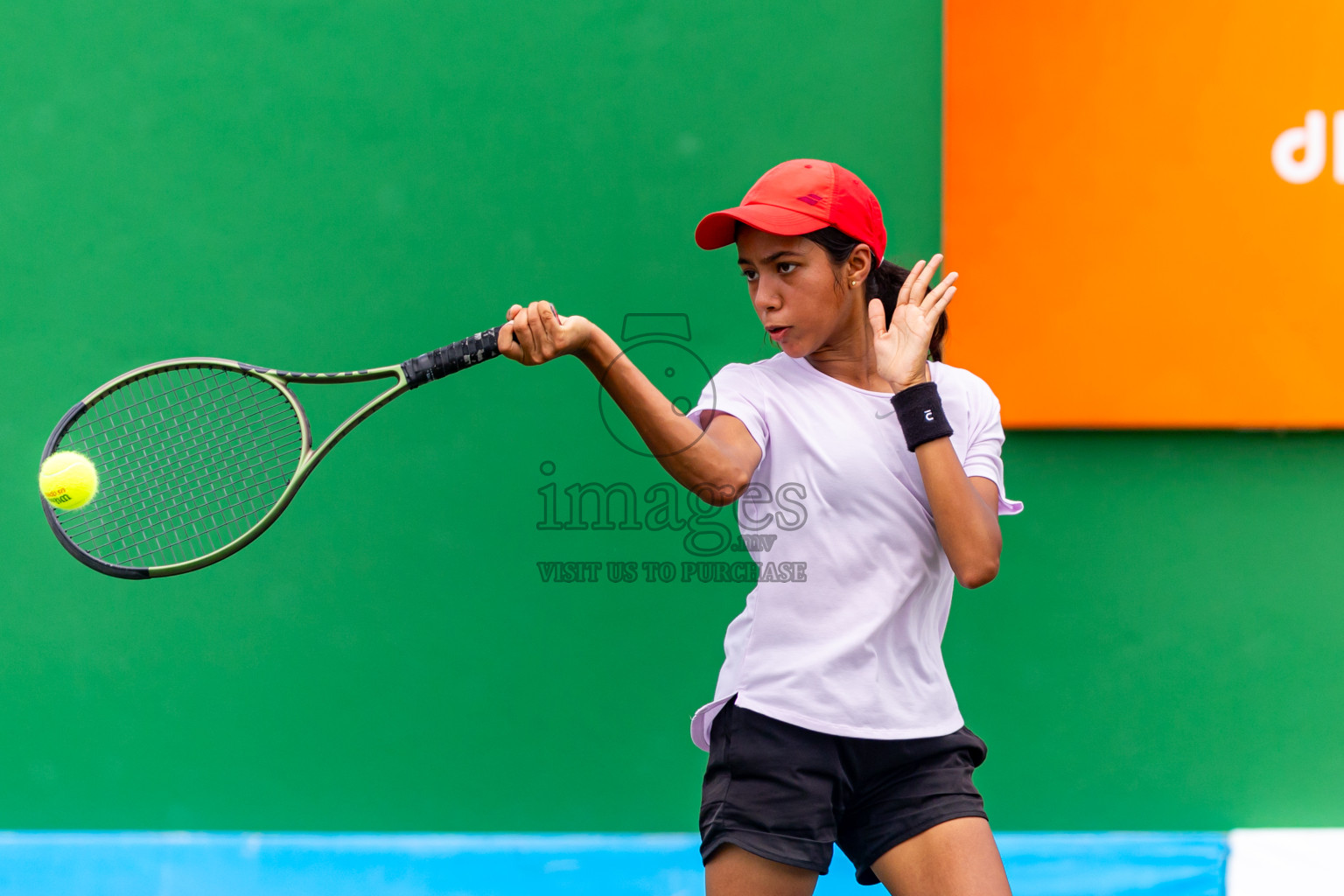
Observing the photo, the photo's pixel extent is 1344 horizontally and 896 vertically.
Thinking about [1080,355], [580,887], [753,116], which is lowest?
[580,887]

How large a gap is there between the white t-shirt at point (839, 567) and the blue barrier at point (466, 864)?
45.1 inches

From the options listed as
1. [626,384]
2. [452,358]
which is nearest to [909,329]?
[626,384]

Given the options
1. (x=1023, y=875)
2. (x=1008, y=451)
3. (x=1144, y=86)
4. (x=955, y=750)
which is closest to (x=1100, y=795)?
(x=1023, y=875)

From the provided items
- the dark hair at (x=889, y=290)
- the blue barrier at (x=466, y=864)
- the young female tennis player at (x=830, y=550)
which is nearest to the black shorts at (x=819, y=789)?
the young female tennis player at (x=830, y=550)

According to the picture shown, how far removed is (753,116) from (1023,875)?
1874mm

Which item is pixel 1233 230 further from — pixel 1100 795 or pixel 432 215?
pixel 432 215

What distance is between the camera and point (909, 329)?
1.49 meters

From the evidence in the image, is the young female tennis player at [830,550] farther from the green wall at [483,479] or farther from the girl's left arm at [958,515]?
the green wall at [483,479]

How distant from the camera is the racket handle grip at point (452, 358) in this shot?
58.1 inches

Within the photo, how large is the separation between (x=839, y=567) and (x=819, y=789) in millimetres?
303

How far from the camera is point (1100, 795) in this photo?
2516mm

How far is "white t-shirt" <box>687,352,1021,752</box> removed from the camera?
144 cm

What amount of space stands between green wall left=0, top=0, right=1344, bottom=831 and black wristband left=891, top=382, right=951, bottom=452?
1.03m

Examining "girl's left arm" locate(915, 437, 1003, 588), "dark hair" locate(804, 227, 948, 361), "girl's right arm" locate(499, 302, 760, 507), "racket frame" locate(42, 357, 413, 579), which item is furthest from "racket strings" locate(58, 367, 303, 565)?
"girl's left arm" locate(915, 437, 1003, 588)
